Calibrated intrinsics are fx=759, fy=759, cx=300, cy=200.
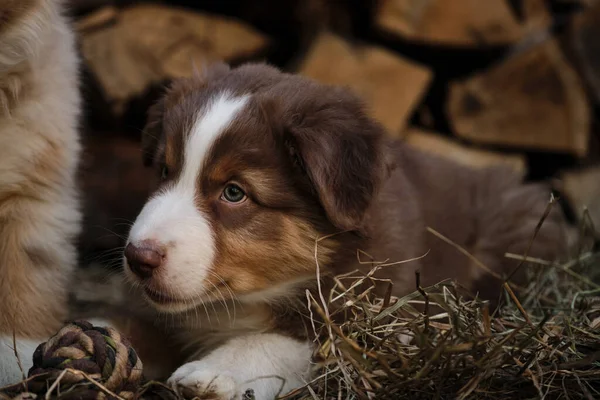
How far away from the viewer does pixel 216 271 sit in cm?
261

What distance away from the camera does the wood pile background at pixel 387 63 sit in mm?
4043

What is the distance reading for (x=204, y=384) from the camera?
8.04 feet

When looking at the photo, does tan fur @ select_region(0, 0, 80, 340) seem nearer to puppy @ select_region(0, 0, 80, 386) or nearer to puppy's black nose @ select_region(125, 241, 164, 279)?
puppy @ select_region(0, 0, 80, 386)

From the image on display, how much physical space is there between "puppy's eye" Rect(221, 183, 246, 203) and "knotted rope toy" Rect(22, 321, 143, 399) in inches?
23.8

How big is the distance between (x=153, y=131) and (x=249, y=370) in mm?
1090

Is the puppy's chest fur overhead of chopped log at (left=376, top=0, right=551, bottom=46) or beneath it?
beneath

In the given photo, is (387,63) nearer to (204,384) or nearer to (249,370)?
(249,370)

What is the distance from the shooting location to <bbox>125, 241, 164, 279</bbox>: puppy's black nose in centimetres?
248

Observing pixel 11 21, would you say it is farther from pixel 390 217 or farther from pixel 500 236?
pixel 500 236

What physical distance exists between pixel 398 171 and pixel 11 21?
1688 mm

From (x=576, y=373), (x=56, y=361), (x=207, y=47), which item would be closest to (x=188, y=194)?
(x=56, y=361)

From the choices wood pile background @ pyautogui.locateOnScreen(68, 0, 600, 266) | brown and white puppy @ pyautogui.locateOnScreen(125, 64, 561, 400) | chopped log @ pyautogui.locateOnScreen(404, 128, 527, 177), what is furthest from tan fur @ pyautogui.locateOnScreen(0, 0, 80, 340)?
chopped log @ pyautogui.locateOnScreen(404, 128, 527, 177)

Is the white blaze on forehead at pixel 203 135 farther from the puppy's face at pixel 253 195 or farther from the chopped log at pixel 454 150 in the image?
the chopped log at pixel 454 150

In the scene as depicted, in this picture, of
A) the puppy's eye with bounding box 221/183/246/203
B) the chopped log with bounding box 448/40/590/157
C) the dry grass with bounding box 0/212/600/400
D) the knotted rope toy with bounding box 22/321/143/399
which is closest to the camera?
the knotted rope toy with bounding box 22/321/143/399
